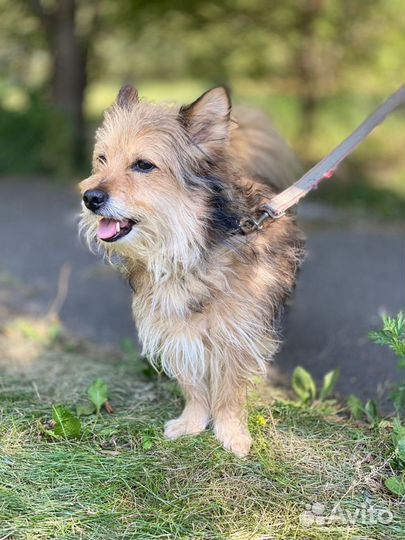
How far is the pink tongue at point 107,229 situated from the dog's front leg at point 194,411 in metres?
0.88

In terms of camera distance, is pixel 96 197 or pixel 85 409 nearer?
pixel 96 197

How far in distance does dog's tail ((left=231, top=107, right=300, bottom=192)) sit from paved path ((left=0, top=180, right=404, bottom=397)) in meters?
1.17

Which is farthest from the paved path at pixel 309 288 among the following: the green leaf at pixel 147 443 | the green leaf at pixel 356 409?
the green leaf at pixel 147 443

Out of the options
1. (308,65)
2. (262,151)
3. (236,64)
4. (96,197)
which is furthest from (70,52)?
(96,197)

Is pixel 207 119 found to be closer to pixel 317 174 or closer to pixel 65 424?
pixel 317 174

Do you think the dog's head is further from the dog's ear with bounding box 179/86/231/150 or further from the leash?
the leash

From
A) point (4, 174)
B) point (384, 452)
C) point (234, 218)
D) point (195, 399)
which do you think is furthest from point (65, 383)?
point (4, 174)

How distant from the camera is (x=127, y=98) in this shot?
3236 millimetres

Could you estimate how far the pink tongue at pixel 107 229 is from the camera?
3018 mm

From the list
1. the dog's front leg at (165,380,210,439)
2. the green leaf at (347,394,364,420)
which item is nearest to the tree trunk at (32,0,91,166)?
the dog's front leg at (165,380,210,439)

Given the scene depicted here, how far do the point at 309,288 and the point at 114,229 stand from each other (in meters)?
3.43

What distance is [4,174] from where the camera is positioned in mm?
11438

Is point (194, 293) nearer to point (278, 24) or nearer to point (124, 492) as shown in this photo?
point (124, 492)

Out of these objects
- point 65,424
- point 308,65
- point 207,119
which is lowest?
point 65,424
